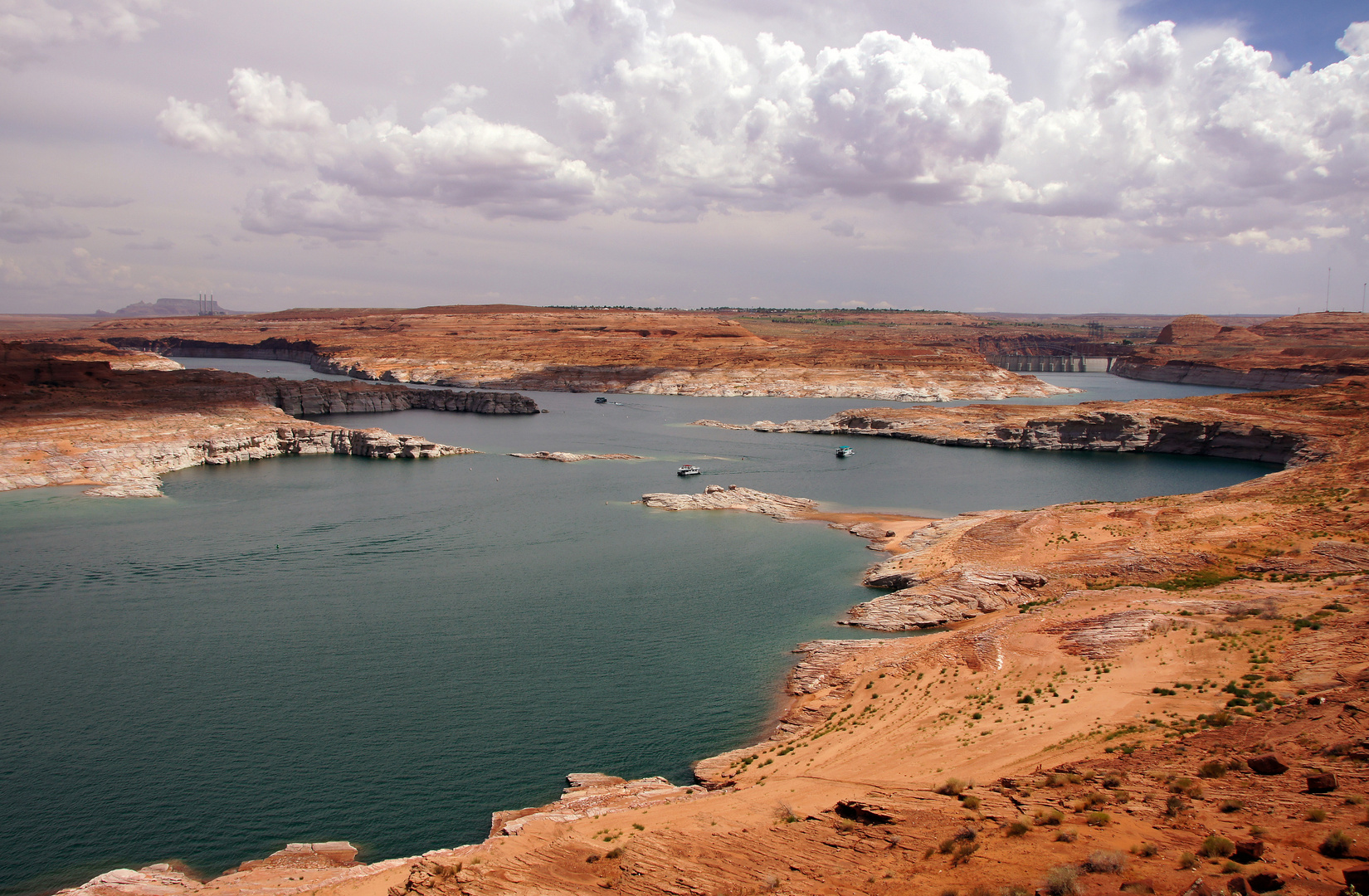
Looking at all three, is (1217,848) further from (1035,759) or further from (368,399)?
(368,399)

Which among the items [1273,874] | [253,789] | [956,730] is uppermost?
[1273,874]

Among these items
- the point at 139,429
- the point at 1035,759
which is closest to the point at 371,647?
the point at 1035,759

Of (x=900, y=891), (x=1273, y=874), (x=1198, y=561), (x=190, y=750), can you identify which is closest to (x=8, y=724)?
(x=190, y=750)

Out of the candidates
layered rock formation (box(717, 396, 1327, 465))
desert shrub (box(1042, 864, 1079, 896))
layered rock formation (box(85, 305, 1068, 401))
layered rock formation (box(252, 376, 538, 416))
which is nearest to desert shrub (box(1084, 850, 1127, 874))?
desert shrub (box(1042, 864, 1079, 896))

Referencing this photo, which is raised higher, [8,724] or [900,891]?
[900,891]

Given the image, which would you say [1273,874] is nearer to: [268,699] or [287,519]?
[268,699]
